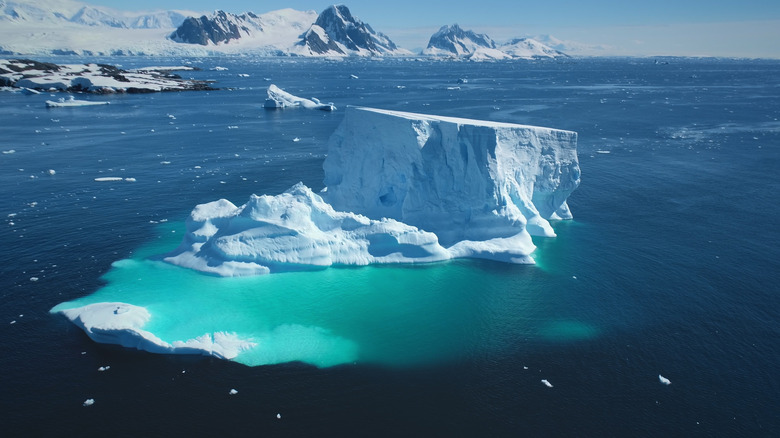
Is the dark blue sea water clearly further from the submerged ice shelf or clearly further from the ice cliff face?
the ice cliff face

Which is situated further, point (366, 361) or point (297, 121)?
point (297, 121)

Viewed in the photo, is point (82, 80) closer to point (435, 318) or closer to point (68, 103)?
point (68, 103)

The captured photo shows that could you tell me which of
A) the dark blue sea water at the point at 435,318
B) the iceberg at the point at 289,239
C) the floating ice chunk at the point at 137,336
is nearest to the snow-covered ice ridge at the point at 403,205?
the iceberg at the point at 289,239

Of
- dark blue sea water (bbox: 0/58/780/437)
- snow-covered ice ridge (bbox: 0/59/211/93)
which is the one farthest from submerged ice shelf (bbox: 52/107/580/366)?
snow-covered ice ridge (bbox: 0/59/211/93)

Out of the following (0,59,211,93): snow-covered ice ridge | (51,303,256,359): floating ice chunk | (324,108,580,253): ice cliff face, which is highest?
(0,59,211,93): snow-covered ice ridge

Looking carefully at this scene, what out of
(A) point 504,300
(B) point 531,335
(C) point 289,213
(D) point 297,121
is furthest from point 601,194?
(D) point 297,121

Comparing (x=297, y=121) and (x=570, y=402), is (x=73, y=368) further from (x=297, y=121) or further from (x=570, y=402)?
(x=297, y=121)

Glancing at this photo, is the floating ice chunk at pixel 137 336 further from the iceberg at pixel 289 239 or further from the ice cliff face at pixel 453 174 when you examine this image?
the ice cliff face at pixel 453 174
